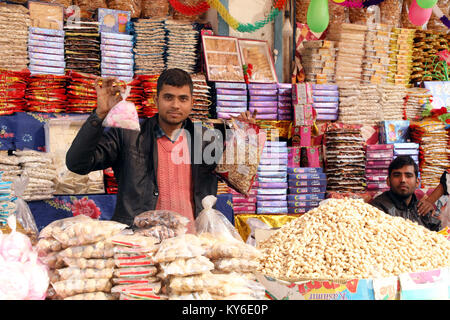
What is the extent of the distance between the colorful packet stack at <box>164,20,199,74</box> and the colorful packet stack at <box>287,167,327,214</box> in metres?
1.18

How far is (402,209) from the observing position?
112 inches

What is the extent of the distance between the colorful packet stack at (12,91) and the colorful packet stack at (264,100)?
1.68 metres

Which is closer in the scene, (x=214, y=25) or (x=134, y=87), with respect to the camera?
(x=134, y=87)

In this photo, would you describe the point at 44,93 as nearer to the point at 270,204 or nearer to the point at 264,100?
the point at 264,100

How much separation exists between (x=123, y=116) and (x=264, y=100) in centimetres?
215

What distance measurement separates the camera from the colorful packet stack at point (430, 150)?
402cm

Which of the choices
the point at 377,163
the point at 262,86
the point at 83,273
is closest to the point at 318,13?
the point at 262,86

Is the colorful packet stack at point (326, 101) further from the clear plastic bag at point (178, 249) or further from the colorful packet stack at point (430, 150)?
the clear plastic bag at point (178, 249)

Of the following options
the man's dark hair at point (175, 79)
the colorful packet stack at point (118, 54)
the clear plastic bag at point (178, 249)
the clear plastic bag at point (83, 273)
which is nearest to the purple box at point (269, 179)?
the colorful packet stack at point (118, 54)

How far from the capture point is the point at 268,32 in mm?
4148

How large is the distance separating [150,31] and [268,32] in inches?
43.3

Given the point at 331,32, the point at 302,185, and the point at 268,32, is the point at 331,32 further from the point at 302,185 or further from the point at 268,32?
the point at 302,185

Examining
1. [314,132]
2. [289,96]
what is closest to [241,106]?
[289,96]

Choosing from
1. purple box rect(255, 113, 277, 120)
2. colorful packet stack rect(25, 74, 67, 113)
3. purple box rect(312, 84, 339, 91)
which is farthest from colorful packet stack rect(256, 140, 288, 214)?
colorful packet stack rect(25, 74, 67, 113)
